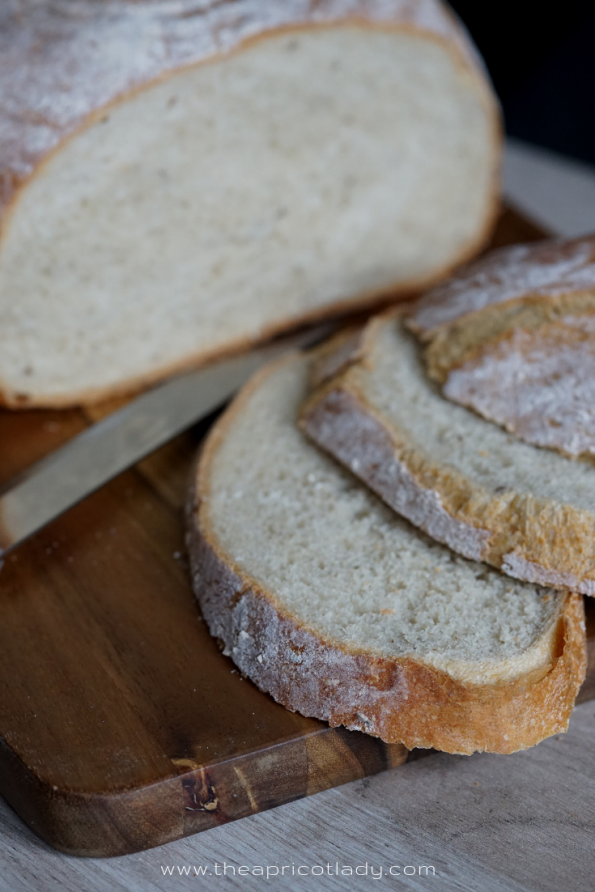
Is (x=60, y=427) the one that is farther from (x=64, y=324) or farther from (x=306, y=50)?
(x=306, y=50)

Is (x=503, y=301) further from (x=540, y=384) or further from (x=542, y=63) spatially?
(x=542, y=63)

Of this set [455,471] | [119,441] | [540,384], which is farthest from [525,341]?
[119,441]

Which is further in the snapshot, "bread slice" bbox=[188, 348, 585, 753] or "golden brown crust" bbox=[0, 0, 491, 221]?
"golden brown crust" bbox=[0, 0, 491, 221]

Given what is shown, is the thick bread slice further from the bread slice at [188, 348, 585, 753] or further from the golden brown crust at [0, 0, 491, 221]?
the bread slice at [188, 348, 585, 753]

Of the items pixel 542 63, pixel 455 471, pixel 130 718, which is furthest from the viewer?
pixel 542 63

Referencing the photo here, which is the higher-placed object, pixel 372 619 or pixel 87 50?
pixel 87 50

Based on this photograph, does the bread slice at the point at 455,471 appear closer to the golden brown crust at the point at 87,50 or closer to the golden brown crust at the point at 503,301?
the golden brown crust at the point at 503,301

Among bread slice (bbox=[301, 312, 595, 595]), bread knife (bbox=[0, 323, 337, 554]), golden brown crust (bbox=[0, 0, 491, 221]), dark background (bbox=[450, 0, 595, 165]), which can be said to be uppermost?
golden brown crust (bbox=[0, 0, 491, 221])

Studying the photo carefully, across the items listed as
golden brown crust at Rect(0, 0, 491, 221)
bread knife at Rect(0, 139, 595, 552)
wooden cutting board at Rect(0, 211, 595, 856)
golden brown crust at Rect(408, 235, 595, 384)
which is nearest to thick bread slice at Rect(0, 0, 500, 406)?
golden brown crust at Rect(0, 0, 491, 221)
